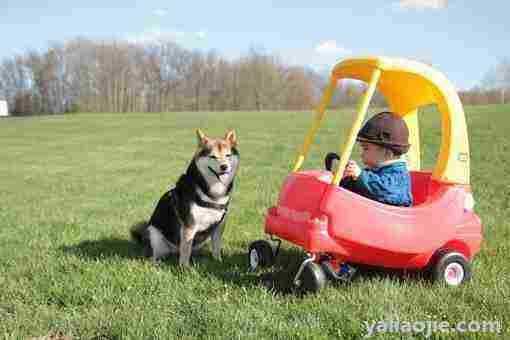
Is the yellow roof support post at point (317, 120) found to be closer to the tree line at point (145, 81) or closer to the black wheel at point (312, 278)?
the black wheel at point (312, 278)

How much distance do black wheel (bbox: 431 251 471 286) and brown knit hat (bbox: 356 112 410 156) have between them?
2.82 feet

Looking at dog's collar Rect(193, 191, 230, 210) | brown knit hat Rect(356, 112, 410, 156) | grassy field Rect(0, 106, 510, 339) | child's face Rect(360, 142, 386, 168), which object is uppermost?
→ brown knit hat Rect(356, 112, 410, 156)

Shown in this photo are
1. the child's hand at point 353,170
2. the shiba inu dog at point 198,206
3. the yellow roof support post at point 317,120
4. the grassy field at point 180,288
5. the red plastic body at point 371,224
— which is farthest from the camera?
the shiba inu dog at point 198,206

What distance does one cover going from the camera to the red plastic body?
3375 mm

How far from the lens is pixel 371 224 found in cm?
340

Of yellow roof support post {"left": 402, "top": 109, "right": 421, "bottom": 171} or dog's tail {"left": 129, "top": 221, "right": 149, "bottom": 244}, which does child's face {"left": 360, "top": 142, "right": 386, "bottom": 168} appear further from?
dog's tail {"left": 129, "top": 221, "right": 149, "bottom": 244}

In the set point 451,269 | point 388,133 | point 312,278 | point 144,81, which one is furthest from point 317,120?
point 144,81

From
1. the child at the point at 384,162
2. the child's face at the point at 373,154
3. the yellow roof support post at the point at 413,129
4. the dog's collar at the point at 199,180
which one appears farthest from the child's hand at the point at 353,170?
the dog's collar at the point at 199,180

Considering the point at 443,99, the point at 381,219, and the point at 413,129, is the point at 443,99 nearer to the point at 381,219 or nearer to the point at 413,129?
the point at 413,129

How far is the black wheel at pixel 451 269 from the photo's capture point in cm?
354

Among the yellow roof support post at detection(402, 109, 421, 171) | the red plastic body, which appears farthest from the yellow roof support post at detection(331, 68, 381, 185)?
the yellow roof support post at detection(402, 109, 421, 171)

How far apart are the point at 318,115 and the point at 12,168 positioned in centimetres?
1340

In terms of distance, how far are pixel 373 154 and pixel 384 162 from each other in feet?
0.34

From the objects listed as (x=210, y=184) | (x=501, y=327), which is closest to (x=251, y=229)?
(x=210, y=184)
